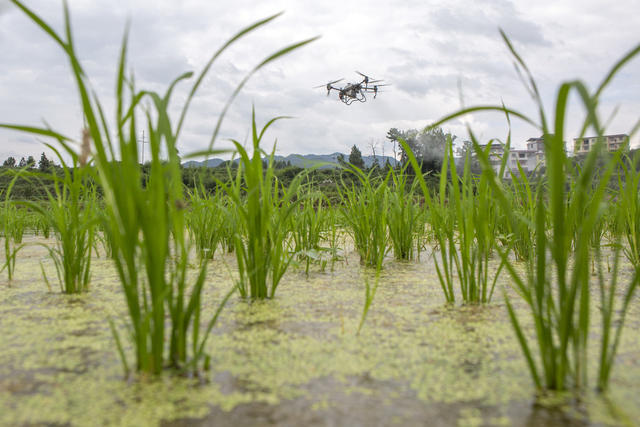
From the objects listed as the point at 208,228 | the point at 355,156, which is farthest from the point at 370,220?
the point at 355,156

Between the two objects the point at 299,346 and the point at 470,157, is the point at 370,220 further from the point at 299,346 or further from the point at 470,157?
the point at 299,346

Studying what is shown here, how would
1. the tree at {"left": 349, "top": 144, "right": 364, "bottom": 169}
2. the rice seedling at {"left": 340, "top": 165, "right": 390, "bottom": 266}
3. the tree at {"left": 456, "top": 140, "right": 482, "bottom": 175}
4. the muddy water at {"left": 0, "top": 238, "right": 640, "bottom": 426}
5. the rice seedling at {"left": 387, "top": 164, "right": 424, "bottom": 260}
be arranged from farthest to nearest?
the tree at {"left": 349, "top": 144, "right": 364, "bottom": 169} → the rice seedling at {"left": 387, "top": 164, "right": 424, "bottom": 260} → the rice seedling at {"left": 340, "top": 165, "right": 390, "bottom": 266} → the tree at {"left": 456, "top": 140, "right": 482, "bottom": 175} → the muddy water at {"left": 0, "top": 238, "right": 640, "bottom": 426}

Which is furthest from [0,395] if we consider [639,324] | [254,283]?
[639,324]

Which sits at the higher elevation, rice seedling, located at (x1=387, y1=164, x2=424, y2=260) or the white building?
the white building

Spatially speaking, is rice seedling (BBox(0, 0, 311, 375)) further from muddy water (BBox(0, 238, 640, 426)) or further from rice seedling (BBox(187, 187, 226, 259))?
rice seedling (BBox(187, 187, 226, 259))

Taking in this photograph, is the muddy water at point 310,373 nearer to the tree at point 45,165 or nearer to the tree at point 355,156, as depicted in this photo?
the tree at point 45,165

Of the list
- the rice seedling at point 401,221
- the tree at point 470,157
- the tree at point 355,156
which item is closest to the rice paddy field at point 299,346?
the tree at point 470,157

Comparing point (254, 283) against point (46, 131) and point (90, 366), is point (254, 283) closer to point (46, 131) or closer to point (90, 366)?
point (90, 366)

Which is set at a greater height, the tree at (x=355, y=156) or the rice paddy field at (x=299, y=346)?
the tree at (x=355, y=156)

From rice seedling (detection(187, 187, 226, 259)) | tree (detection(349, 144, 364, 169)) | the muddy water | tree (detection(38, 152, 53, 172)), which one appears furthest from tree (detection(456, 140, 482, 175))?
tree (detection(349, 144, 364, 169))
